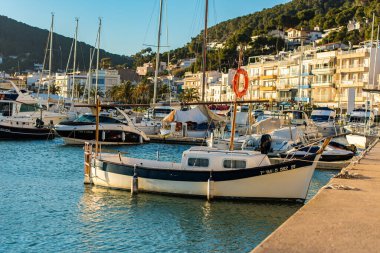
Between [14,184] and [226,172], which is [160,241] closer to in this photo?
[226,172]

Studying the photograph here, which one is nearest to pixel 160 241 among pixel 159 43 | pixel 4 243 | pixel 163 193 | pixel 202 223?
pixel 202 223

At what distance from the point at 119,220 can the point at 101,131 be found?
Result: 1091 inches

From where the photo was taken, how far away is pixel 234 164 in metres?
20.6

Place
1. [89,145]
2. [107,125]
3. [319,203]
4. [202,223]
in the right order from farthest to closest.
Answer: [107,125]
[89,145]
[202,223]
[319,203]

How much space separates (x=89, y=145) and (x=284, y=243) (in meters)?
16.4

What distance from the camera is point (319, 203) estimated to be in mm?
12648

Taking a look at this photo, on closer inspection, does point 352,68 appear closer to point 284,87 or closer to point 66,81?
point 284,87

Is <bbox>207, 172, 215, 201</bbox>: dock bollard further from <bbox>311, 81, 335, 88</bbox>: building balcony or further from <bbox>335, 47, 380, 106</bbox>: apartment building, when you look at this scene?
<bbox>311, 81, 335, 88</bbox>: building balcony

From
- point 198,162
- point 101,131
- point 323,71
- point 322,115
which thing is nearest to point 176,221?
point 198,162

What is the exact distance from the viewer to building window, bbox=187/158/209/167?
20.9m

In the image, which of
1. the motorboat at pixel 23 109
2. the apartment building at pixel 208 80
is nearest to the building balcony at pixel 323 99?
the apartment building at pixel 208 80

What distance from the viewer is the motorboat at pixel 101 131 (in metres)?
45.0

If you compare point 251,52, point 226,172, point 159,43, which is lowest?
point 226,172

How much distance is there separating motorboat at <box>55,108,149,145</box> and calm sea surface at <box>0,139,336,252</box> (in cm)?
1820
